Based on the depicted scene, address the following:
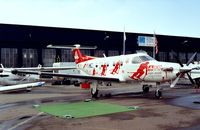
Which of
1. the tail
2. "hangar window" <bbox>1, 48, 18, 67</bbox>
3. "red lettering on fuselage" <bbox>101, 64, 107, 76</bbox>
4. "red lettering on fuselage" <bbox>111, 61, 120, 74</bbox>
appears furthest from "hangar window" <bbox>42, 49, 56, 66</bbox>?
"red lettering on fuselage" <bbox>111, 61, 120, 74</bbox>

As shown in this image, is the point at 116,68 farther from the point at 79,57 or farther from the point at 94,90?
the point at 79,57

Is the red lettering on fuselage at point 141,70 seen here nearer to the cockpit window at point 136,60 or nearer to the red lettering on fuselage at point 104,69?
the cockpit window at point 136,60

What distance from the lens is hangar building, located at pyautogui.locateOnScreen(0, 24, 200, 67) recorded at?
216ft

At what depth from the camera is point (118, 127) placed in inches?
403

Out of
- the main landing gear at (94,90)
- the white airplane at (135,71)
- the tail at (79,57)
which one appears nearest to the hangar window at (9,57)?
the tail at (79,57)

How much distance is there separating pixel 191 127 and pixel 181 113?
131 inches

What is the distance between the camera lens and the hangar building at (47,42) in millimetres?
65938

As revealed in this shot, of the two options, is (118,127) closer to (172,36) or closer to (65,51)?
(65,51)

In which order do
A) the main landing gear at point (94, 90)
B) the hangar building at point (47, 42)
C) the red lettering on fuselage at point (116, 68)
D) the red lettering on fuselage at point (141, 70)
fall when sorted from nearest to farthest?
the red lettering on fuselage at point (141, 70)
the main landing gear at point (94, 90)
the red lettering on fuselage at point (116, 68)
the hangar building at point (47, 42)

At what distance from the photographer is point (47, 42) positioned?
226 feet

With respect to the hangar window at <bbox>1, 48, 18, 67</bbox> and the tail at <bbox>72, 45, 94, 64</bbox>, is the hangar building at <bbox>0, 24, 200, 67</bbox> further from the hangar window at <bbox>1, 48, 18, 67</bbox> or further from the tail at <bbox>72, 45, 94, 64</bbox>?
the tail at <bbox>72, 45, 94, 64</bbox>

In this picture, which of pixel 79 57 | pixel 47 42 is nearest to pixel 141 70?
pixel 79 57

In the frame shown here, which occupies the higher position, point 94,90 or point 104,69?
point 104,69

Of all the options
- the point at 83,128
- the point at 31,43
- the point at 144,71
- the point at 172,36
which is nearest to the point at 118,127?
the point at 83,128
